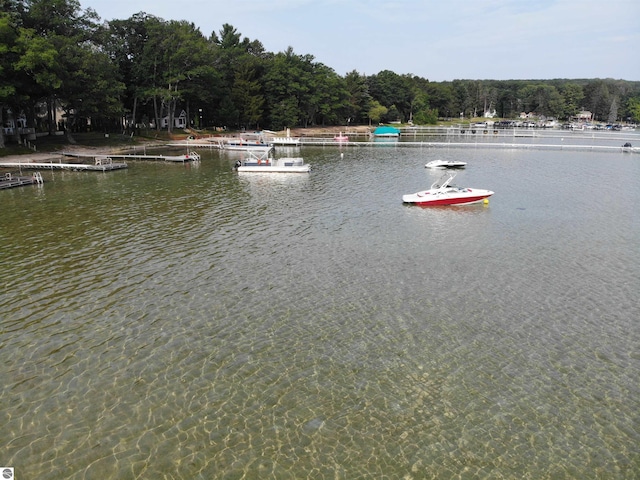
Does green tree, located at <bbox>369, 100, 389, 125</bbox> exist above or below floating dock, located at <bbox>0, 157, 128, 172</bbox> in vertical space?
above

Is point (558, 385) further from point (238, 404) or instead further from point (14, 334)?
point (14, 334)

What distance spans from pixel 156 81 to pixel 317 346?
286ft

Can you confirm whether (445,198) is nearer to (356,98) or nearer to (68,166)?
(68,166)

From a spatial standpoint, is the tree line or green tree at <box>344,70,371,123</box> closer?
the tree line

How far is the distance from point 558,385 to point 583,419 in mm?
1595

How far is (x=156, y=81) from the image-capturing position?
292 feet

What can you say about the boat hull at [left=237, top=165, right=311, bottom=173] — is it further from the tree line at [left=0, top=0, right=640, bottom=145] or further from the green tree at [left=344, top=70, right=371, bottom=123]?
the green tree at [left=344, top=70, right=371, bottom=123]

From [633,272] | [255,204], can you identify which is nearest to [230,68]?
[255,204]

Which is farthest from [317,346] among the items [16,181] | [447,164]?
[447,164]

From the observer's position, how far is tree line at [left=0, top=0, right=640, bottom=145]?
192 ft

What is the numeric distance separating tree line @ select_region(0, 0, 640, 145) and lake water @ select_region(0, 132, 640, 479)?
1330 inches

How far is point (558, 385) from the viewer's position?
14.3 m

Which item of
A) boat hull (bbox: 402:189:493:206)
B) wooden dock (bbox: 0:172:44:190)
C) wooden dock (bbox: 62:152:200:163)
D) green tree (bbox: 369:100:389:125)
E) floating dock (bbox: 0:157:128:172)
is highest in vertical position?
green tree (bbox: 369:100:389:125)

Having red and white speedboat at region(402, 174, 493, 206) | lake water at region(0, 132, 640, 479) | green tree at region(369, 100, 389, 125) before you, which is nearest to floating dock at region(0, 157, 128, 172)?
lake water at region(0, 132, 640, 479)
